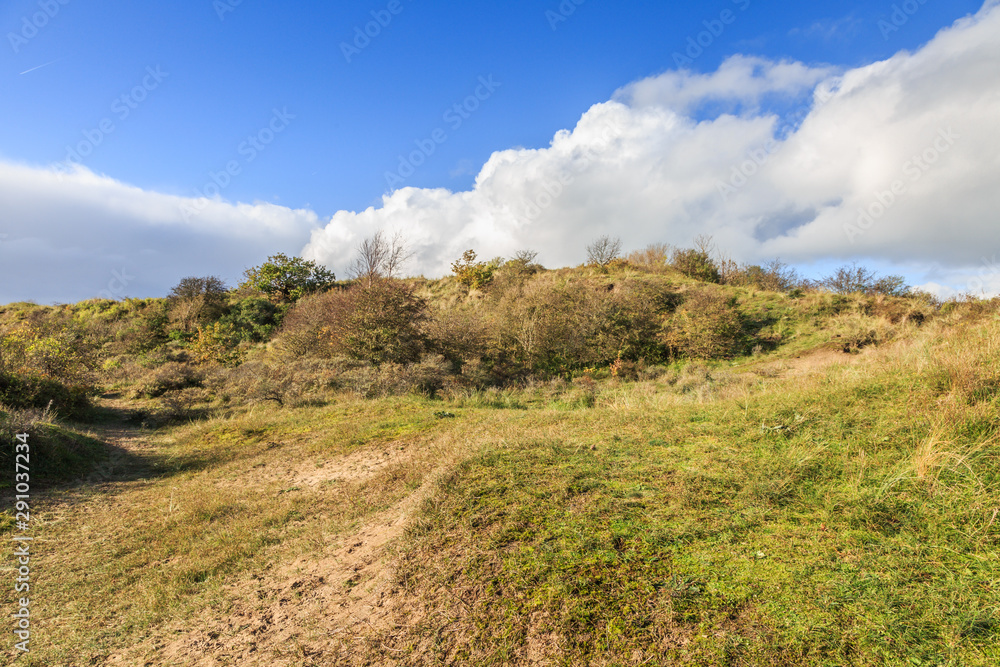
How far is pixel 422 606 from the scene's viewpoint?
3.11 meters

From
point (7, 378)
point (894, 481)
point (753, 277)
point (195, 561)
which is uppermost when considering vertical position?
point (753, 277)

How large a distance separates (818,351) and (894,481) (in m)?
16.9

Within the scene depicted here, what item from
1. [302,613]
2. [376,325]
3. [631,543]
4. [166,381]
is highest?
[376,325]

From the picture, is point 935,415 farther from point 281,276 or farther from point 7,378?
point 281,276

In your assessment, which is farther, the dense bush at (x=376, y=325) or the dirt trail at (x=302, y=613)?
the dense bush at (x=376, y=325)

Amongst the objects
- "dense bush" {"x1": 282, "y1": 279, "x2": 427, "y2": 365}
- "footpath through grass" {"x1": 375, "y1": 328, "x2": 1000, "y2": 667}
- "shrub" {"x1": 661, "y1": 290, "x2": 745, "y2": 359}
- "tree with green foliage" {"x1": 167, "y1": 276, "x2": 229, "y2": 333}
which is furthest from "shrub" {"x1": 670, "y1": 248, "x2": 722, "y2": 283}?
"tree with green foliage" {"x1": 167, "y1": 276, "x2": 229, "y2": 333}

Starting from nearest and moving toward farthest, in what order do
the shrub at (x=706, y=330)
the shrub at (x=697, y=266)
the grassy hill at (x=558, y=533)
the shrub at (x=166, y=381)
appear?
the grassy hill at (x=558, y=533) < the shrub at (x=166, y=381) < the shrub at (x=706, y=330) < the shrub at (x=697, y=266)

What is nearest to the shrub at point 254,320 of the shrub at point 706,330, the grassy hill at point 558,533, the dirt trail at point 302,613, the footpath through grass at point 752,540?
the grassy hill at point 558,533

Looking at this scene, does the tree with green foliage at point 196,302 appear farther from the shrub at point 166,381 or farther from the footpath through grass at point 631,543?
the footpath through grass at point 631,543

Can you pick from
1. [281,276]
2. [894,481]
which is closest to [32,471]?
[894,481]

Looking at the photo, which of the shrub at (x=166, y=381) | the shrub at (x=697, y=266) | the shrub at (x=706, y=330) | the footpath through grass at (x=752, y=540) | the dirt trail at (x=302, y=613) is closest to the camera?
the footpath through grass at (x=752, y=540)

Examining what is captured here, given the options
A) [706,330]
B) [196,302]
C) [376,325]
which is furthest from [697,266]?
[196,302]

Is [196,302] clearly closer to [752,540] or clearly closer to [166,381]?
[166,381]

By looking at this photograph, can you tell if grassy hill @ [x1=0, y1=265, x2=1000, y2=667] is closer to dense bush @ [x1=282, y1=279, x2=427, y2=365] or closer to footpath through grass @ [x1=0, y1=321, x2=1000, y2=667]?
footpath through grass @ [x1=0, y1=321, x2=1000, y2=667]
